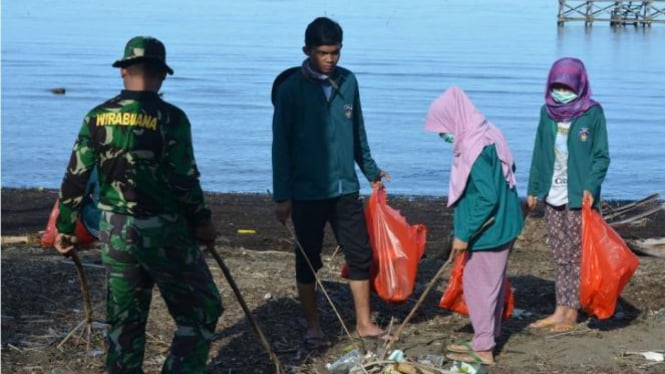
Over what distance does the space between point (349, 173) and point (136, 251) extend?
178 cm

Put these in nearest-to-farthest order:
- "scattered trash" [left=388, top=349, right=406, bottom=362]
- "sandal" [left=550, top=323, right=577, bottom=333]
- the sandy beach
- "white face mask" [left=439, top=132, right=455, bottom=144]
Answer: "scattered trash" [left=388, top=349, right=406, bottom=362] → "white face mask" [left=439, top=132, right=455, bottom=144] → the sandy beach → "sandal" [left=550, top=323, right=577, bottom=333]

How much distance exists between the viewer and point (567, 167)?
7660 mm

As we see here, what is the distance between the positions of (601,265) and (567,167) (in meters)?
0.63

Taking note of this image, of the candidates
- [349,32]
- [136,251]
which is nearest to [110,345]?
[136,251]

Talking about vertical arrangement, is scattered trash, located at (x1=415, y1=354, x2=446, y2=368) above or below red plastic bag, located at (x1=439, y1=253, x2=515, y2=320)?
below

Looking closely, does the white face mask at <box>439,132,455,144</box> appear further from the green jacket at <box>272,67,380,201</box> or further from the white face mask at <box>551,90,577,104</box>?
the white face mask at <box>551,90,577,104</box>

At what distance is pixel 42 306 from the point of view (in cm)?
783

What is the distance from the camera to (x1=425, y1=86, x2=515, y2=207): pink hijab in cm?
673

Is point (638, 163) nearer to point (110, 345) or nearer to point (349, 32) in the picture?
point (110, 345)

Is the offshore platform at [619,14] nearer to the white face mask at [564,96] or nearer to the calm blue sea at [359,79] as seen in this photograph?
the calm blue sea at [359,79]

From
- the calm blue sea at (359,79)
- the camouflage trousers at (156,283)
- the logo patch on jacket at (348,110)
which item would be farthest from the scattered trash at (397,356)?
the calm blue sea at (359,79)

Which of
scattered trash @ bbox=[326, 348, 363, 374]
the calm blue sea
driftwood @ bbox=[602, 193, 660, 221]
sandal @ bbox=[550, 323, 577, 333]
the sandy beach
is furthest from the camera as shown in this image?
the calm blue sea

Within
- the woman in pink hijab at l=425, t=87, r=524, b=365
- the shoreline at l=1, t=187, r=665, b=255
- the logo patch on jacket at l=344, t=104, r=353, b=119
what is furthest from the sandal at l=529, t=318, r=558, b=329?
the shoreline at l=1, t=187, r=665, b=255

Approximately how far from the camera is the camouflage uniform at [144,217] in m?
5.56
